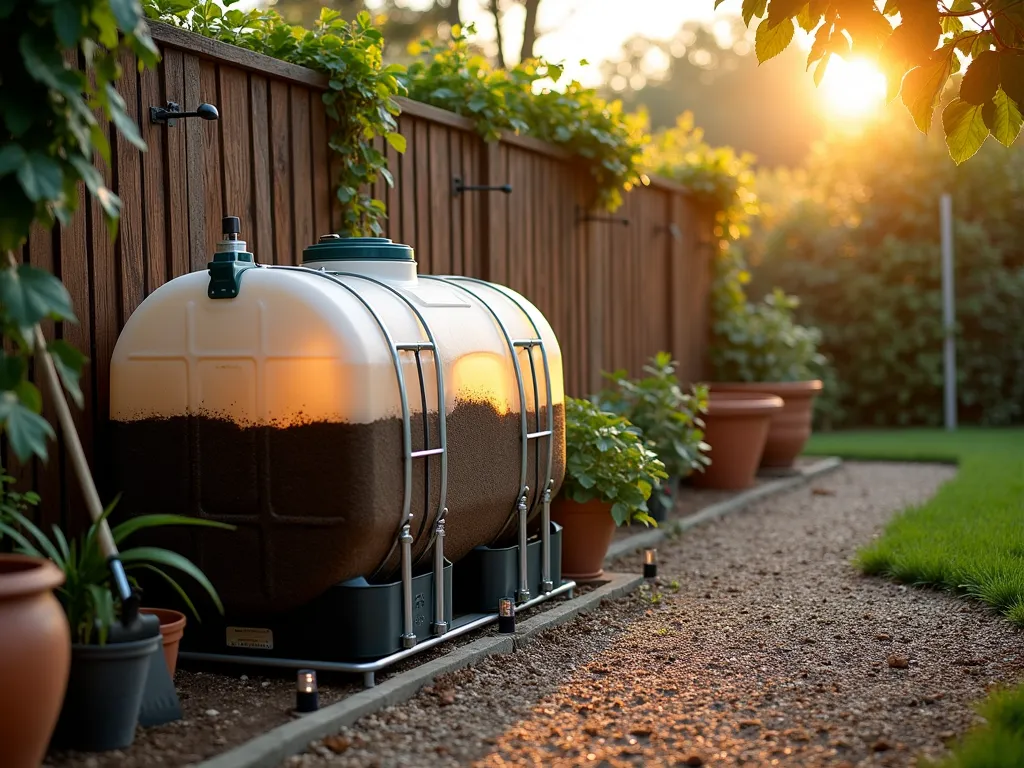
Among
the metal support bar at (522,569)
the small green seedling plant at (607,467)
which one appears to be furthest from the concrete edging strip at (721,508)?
the metal support bar at (522,569)

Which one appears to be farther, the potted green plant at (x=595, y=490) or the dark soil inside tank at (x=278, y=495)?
the potted green plant at (x=595, y=490)

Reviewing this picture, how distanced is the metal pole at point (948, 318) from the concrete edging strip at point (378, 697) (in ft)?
33.6

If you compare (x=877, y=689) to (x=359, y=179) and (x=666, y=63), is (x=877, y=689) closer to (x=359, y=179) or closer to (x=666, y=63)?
(x=359, y=179)

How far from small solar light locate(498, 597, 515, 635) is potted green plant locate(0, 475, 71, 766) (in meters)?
1.90

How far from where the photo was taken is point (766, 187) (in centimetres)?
2033

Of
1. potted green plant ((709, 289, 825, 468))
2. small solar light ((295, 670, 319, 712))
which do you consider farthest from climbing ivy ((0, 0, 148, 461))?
potted green plant ((709, 289, 825, 468))

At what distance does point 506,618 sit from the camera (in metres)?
4.45

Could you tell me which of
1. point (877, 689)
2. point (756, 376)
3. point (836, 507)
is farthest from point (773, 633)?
point (756, 376)

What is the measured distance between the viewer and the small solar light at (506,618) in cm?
444

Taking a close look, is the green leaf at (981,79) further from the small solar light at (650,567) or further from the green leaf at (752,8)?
the small solar light at (650,567)

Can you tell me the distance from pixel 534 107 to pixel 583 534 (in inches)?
115

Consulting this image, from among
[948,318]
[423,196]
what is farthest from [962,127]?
[948,318]

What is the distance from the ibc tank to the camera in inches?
143

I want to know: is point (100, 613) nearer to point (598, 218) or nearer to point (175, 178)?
point (175, 178)
